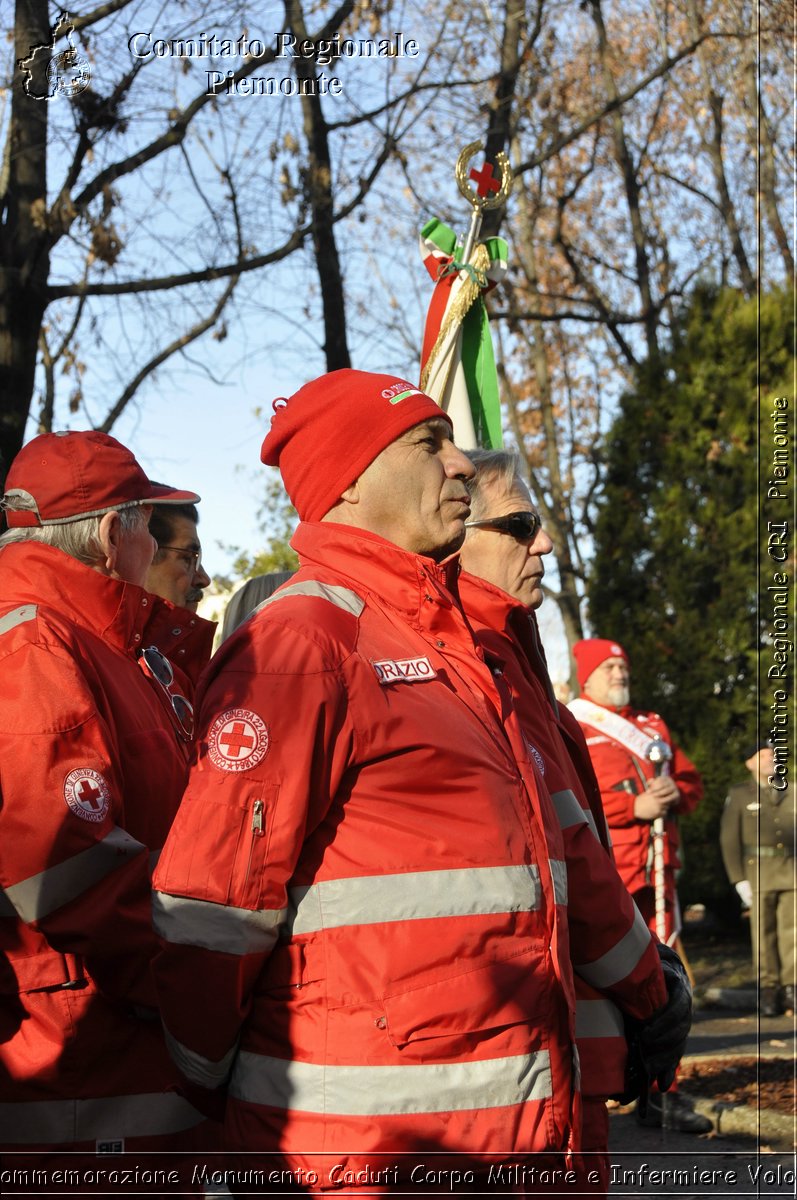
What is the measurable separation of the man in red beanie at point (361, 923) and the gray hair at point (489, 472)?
3.83ft

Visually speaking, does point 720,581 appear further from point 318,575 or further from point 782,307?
point 318,575

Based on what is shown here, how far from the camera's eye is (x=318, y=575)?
103 inches

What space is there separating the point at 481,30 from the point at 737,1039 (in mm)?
9048

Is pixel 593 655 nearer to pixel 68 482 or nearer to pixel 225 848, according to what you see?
pixel 68 482

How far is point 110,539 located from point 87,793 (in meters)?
0.74

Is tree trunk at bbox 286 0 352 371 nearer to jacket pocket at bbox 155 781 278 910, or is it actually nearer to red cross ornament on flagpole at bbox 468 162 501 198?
red cross ornament on flagpole at bbox 468 162 501 198

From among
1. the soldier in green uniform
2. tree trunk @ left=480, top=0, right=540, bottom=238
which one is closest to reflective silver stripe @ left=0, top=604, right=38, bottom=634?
tree trunk @ left=480, top=0, right=540, bottom=238

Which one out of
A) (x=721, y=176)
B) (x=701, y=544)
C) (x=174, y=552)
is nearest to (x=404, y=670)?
(x=174, y=552)

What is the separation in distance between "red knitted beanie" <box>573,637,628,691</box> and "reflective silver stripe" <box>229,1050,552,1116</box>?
5389mm

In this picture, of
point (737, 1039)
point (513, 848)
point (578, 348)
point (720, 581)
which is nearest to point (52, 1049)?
point (513, 848)

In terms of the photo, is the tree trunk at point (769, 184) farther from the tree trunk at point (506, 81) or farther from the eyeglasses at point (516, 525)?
the eyeglasses at point (516, 525)

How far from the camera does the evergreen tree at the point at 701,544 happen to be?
40.8 ft

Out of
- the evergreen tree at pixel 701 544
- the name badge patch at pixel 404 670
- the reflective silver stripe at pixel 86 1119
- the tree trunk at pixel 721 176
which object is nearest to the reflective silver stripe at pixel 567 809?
the name badge patch at pixel 404 670

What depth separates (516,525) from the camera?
140 inches
